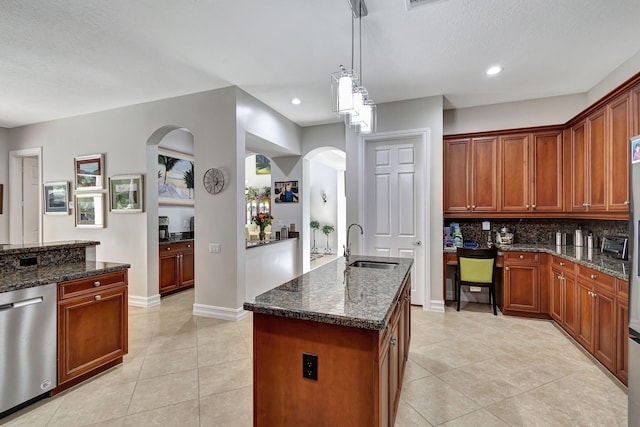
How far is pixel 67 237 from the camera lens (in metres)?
4.94

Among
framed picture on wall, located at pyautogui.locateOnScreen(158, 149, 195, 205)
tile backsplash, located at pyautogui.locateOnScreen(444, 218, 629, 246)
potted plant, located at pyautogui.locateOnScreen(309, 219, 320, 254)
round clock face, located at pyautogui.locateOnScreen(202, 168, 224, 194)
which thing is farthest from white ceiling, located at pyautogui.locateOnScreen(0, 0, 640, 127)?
potted plant, located at pyautogui.locateOnScreen(309, 219, 320, 254)

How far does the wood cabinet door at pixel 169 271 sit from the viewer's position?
4672 millimetres

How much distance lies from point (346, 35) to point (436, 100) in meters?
1.95

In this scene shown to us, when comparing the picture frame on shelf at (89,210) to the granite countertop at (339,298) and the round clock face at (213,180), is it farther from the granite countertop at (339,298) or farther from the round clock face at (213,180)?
the granite countertop at (339,298)

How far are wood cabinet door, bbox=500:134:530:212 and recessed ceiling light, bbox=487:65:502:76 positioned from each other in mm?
1001

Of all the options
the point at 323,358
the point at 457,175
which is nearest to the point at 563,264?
the point at 457,175

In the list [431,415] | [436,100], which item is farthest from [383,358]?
[436,100]

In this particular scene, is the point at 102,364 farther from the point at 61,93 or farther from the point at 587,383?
the point at 587,383

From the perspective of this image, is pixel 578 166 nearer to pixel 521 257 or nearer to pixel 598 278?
pixel 521 257

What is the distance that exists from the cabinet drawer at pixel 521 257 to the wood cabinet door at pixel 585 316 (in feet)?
2.54

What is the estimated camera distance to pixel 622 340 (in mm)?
2246

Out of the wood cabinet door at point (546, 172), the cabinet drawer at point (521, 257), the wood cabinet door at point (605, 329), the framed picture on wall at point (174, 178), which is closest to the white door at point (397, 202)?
the cabinet drawer at point (521, 257)

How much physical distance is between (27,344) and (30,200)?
16.7 ft

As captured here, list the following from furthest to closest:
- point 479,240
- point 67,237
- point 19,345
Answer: point 67,237
point 479,240
point 19,345
